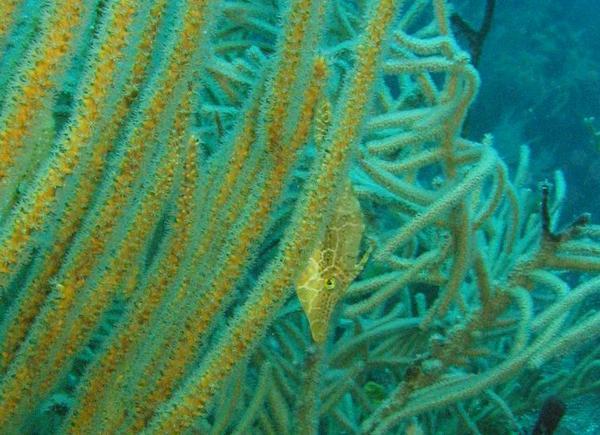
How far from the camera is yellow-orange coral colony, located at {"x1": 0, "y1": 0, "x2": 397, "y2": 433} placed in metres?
1.71

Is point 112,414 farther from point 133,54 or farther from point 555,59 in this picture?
point 555,59

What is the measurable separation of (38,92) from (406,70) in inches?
69.8

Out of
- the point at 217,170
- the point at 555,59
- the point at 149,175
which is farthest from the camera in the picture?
the point at 555,59

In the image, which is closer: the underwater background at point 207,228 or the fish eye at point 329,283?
the underwater background at point 207,228

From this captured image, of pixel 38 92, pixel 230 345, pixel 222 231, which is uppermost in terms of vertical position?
pixel 38 92

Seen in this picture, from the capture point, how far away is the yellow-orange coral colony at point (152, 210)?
1.71 meters

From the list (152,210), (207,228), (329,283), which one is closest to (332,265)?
(329,283)

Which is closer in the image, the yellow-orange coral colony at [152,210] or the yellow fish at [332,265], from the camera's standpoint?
the yellow-orange coral colony at [152,210]

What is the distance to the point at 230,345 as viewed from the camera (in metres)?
1.88

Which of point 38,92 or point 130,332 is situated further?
point 130,332

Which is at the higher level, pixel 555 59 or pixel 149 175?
pixel 555 59

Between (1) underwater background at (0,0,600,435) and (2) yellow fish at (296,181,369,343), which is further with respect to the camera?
(2) yellow fish at (296,181,369,343)

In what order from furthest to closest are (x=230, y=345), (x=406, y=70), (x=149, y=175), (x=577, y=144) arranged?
(x=577, y=144) → (x=406, y=70) → (x=149, y=175) → (x=230, y=345)

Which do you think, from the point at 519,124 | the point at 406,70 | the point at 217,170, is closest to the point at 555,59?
the point at 519,124
